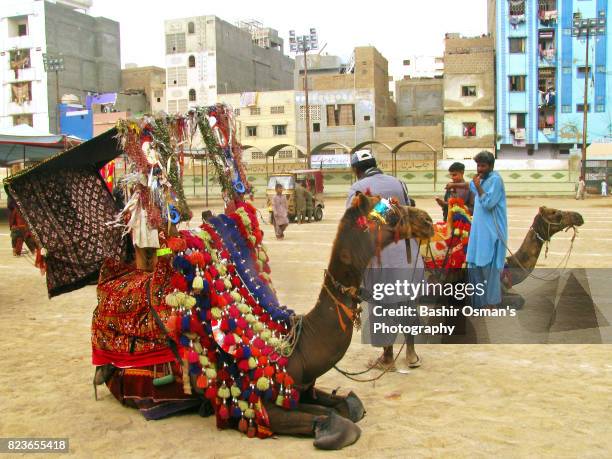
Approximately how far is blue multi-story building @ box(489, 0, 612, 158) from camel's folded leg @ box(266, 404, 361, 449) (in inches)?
1942

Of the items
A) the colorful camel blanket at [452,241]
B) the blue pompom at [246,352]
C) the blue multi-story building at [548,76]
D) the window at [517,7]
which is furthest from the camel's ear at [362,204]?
the window at [517,7]

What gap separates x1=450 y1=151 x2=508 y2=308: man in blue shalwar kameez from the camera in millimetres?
7207

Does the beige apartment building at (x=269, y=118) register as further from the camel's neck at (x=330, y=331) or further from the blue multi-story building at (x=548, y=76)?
the camel's neck at (x=330, y=331)

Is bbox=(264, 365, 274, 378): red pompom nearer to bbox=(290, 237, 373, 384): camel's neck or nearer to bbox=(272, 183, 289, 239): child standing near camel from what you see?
bbox=(290, 237, 373, 384): camel's neck

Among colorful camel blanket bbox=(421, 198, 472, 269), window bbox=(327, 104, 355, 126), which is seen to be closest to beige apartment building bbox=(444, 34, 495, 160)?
window bbox=(327, 104, 355, 126)

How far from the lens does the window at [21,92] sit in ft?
194

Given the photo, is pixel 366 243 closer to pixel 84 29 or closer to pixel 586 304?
pixel 586 304

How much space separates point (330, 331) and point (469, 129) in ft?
161

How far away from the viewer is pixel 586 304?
8.16m

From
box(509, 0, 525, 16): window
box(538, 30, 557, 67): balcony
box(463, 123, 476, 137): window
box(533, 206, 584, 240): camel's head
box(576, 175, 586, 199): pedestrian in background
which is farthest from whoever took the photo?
box(463, 123, 476, 137): window

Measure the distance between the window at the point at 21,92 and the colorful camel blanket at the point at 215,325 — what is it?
6053 centimetres

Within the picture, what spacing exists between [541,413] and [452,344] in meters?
2.06

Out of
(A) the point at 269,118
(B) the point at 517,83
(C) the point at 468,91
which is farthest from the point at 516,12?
(A) the point at 269,118

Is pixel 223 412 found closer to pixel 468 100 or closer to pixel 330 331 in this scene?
pixel 330 331
